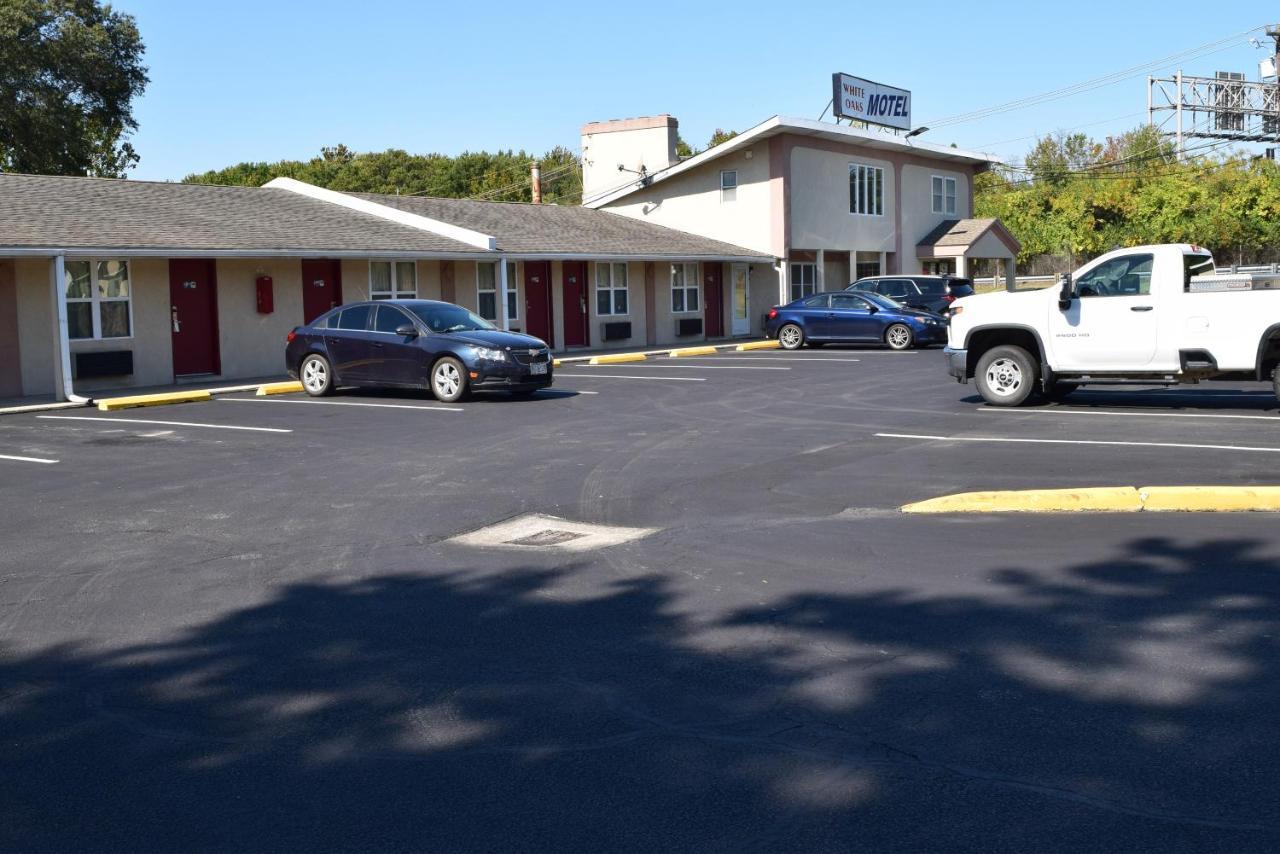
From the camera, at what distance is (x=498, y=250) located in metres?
28.1

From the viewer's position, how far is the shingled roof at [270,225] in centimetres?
2178

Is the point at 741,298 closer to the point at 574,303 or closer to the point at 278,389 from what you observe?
the point at 574,303

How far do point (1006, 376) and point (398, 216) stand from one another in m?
17.8

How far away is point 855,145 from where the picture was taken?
39594 millimetres

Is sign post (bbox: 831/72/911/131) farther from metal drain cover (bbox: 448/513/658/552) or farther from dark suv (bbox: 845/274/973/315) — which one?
metal drain cover (bbox: 448/513/658/552)

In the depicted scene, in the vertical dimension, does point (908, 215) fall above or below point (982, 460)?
above

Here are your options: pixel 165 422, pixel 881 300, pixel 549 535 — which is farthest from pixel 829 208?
pixel 549 535

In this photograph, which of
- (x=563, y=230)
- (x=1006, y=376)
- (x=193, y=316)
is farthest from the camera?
(x=563, y=230)

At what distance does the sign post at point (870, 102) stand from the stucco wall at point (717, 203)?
3531mm

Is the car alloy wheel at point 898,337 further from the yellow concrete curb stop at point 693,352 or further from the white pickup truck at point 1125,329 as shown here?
the white pickup truck at point 1125,329

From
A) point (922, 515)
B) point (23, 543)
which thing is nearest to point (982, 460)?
point (922, 515)

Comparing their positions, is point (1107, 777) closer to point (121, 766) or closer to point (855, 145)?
point (121, 766)

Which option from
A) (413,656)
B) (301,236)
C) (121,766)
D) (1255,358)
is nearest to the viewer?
(121,766)

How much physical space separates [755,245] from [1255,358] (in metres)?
23.9
